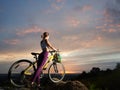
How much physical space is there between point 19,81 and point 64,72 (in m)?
2.71

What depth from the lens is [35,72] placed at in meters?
16.3

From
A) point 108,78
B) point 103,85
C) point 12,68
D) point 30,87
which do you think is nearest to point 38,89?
point 30,87

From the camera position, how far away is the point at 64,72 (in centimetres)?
1770

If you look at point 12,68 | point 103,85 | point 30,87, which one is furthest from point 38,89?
point 103,85

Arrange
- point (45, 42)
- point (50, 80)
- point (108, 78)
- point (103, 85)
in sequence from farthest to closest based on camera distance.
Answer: point (108, 78) < point (103, 85) < point (50, 80) < point (45, 42)

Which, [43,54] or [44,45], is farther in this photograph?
[43,54]

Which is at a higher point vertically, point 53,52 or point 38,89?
point 53,52

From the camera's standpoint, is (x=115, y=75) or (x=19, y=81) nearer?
(x=19, y=81)

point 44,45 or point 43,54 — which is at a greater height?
point 44,45

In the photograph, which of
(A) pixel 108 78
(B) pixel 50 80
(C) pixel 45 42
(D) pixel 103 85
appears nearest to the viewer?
(C) pixel 45 42

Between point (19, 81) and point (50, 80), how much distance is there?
1935mm

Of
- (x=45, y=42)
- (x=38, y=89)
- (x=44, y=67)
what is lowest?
(x=38, y=89)

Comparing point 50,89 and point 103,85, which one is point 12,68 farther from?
point 103,85

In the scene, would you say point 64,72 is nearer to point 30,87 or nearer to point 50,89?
point 50,89
